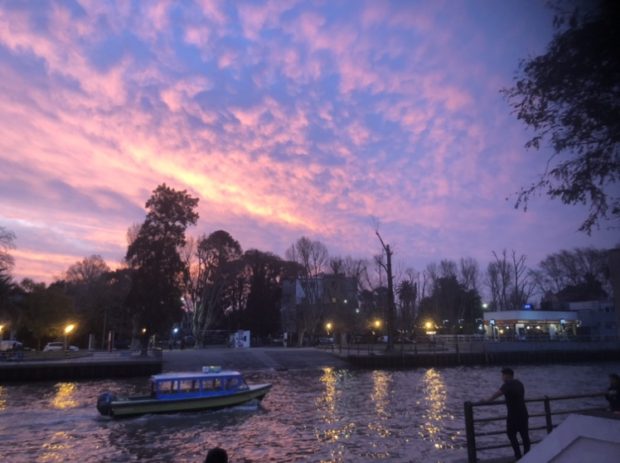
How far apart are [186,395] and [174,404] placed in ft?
2.38

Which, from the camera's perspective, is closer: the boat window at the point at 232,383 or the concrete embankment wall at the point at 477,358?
the boat window at the point at 232,383

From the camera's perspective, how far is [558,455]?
651 centimetres

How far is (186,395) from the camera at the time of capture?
78.8 feet

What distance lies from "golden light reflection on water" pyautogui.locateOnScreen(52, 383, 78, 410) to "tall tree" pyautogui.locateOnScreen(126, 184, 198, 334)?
50.1ft

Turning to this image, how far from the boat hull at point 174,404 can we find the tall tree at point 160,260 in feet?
96.2

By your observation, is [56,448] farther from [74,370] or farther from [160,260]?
[160,260]

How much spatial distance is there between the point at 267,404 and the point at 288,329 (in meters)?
60.7

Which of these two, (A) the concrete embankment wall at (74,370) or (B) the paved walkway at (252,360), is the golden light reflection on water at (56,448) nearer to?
(A) the concrete embankment wall at (74,370)

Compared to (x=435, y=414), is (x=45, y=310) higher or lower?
higher

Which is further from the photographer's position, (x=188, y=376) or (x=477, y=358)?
(x=477, y=358)

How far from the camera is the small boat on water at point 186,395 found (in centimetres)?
2258

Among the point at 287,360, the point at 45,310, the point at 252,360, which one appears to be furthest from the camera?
the point at 45,310

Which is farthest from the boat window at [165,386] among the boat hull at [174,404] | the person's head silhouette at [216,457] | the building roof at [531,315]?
the building roof at [531,315]

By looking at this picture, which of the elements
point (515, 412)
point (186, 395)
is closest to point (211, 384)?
point (186, 395)
